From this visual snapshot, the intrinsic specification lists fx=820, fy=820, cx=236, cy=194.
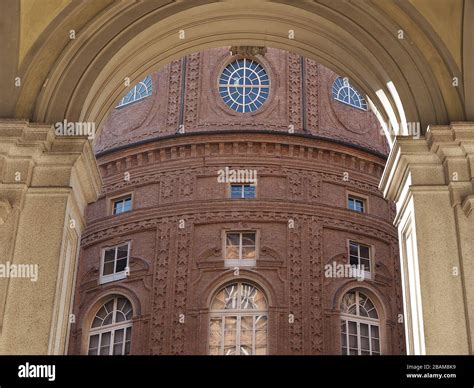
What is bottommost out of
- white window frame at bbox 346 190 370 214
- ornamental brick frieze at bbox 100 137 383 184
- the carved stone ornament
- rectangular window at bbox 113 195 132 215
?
the carved stone ornament

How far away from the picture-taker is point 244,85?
138 ft

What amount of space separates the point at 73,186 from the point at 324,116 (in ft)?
102

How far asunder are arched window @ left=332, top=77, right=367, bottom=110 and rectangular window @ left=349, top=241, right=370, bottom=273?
312 inches

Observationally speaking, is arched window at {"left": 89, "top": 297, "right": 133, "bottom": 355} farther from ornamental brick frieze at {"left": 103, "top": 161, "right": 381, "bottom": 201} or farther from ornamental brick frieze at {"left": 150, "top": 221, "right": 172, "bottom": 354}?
ornamental brick frieze at {"left": 103, "top": 161, "right": 381, "bottom": 201}

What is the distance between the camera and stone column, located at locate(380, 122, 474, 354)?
32.8ft

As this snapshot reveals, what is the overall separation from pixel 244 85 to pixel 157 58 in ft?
94.4

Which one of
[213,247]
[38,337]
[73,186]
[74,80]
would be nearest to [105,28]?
[74,80]

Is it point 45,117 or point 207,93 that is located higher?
point 207,93

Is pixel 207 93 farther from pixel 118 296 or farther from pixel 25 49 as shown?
pixel 25 49

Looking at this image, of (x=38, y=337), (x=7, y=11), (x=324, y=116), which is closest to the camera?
(x=38, y=337)

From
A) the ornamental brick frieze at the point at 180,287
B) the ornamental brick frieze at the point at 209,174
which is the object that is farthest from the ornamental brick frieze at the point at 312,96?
the ornamental brick frieze at the point at 180,287

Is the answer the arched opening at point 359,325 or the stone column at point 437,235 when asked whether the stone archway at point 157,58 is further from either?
the arched opening at point 359,325

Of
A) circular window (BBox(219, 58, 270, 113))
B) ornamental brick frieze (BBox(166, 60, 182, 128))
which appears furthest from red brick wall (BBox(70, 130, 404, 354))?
circular window (BBox(219, 58, 270, 113))

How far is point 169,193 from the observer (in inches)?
1538
